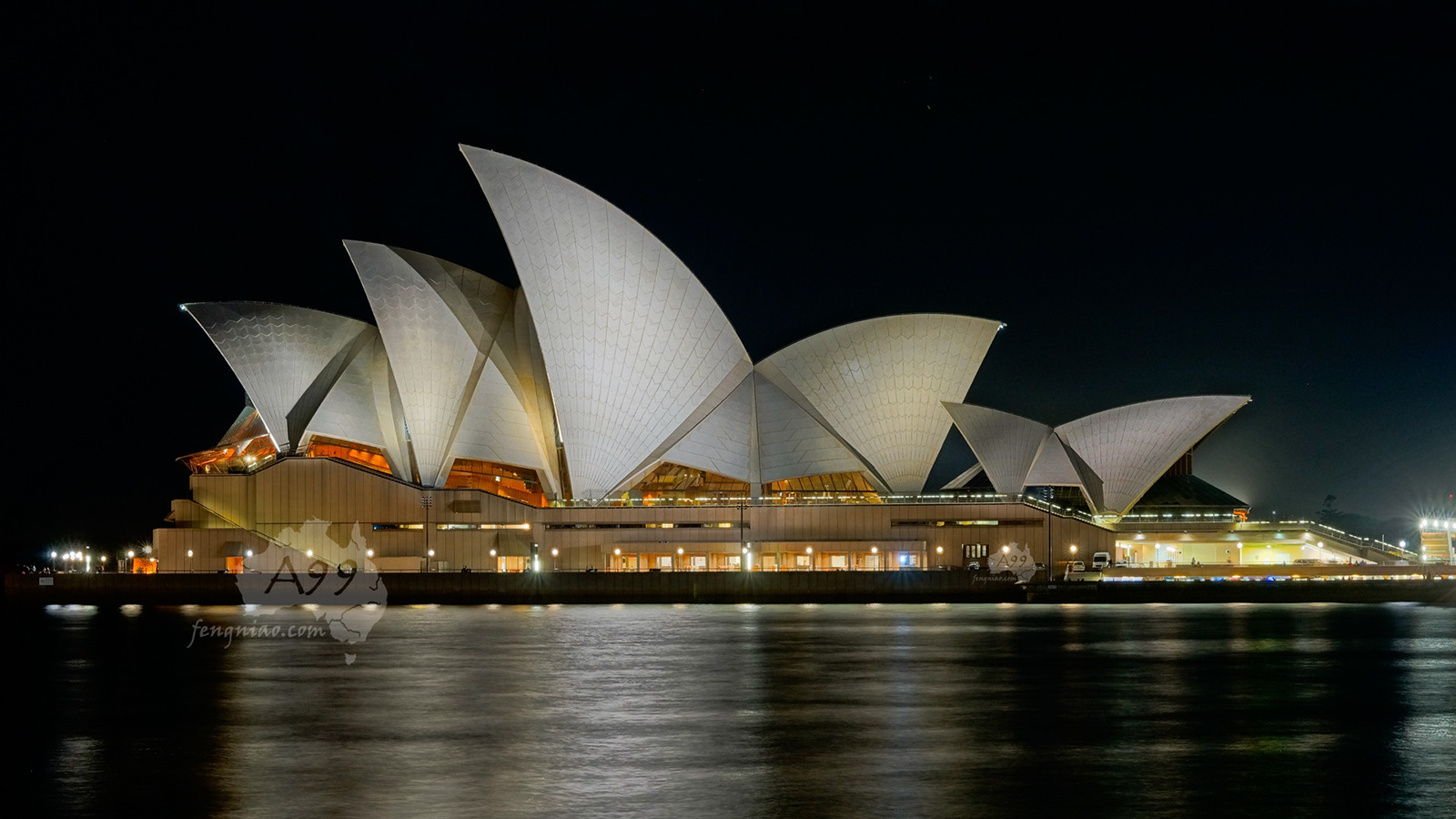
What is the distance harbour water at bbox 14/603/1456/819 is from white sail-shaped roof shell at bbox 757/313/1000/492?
2574 cm

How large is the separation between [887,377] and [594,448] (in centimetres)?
1353

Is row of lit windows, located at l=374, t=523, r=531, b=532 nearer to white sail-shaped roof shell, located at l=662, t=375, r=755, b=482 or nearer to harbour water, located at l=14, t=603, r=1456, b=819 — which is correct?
white sail-shaped roof shell, located at l=662, t=375, r=755, b=482

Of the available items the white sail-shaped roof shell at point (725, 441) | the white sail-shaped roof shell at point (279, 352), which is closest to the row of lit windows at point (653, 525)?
the white sail-shaped roof shell at point (725, 441)

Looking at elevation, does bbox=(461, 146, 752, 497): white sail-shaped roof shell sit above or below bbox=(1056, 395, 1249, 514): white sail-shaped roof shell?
above

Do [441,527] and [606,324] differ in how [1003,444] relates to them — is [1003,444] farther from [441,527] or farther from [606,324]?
[441,527]

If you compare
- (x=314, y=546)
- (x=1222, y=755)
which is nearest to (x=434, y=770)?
(x=1222, y=755)

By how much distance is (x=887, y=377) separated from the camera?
60469 millimetres

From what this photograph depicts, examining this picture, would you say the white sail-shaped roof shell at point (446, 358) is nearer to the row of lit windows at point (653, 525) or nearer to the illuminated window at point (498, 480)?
the illuminated window at point (498, 480)

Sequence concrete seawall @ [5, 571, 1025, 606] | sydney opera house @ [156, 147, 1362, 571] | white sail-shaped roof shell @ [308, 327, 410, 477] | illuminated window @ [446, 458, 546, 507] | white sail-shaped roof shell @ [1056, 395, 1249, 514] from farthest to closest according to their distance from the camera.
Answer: white sail-shaped roof shell @ [1056, 395, 1249, 514]
illuminated window @ [446, 458, 546, 507]
white sail-shaped roof shell @ [308, 327, 410, 477]
sydney opera house @ [156, 147, 1362, 571]
concrete seawall @ [5, 571, 1025, 606]

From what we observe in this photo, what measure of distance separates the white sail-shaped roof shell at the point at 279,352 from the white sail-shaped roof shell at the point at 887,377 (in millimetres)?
20203

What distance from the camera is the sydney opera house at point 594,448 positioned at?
58594mm

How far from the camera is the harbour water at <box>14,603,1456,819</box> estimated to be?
1398 cm

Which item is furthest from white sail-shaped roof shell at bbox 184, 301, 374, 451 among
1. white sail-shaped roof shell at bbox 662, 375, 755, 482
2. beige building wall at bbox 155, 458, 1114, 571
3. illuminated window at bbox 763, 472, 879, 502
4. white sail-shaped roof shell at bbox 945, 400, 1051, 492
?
white sail-shaped roof shell at bbox 945, 400, 1051, 492

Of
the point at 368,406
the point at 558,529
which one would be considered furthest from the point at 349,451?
the point at 558,529
